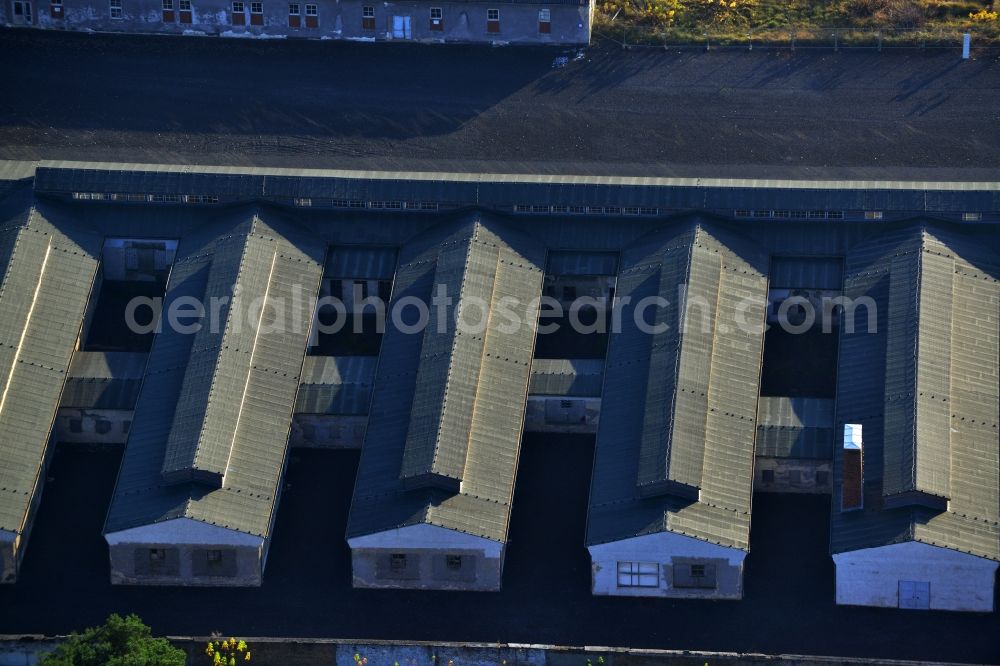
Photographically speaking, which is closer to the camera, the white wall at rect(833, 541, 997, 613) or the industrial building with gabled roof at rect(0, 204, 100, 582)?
the white wall at rect(833, 541, 997, 613)

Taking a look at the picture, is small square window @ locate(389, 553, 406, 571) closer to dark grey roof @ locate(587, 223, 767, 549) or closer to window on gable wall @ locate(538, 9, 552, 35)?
dark grey roof @ locate(587, 223, 767, 549)

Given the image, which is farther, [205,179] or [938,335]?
[205,179]

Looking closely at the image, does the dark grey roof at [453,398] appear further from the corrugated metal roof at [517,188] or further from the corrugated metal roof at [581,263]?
the corrugated metal roof at [517,188]

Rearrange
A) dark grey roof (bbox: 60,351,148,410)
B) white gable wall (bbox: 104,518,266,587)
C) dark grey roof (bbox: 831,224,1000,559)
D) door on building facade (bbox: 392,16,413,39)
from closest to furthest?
dark grey roof (bbox: 831,224,1000,559), white gable wall (bbox: 104,518,266,587), dark grey roof (bbox: 60,351,148,410), door on building facade (bbox: 392,16,413,39)

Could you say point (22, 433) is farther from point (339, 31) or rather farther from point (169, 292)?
point (339, 31)

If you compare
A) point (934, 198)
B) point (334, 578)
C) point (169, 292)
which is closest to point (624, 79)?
point (934, 198)

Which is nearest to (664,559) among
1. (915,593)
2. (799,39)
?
(915,593)

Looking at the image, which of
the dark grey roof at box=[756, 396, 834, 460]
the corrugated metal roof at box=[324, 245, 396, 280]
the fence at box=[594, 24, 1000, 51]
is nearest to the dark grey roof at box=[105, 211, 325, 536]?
the corrugated metal roof at box=[324, 245, 396, 280]
